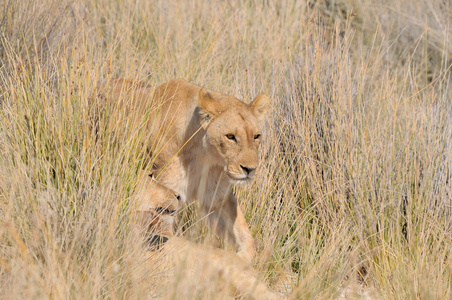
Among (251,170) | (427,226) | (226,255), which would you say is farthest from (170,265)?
(427,226)

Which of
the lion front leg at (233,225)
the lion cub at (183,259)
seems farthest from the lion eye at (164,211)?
the lion front leg at (233,225)

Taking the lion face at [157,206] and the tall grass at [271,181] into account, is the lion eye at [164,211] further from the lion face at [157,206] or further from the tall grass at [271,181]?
the tall grass at [271,181]

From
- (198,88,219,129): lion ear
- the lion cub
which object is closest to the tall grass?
the lion cub

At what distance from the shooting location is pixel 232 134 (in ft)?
12.3

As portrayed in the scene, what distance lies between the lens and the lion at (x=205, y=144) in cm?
374

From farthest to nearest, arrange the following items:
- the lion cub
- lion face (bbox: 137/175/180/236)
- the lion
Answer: the lion, lion face (bbox: 137/175/180/236), the lion cub

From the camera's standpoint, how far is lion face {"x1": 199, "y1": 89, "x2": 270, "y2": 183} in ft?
11.9

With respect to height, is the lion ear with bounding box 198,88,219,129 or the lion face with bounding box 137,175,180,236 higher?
the lion ear with bounding box 198,88,219,129

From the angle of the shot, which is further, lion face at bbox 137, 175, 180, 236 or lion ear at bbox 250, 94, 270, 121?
lion ear at bbox 250, 94, 270, 121

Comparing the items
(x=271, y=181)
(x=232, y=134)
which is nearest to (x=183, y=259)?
(x=232, y=134)

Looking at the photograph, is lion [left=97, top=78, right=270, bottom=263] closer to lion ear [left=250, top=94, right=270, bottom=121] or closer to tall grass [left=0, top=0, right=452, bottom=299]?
lion ear [left=250, top=94, right=270, bottom=121]

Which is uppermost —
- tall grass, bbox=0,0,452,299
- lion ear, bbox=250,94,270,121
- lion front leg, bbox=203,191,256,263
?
lion ear, bbox=250,94,270,121

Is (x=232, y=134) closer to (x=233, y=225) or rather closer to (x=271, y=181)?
(x=233, y=225)

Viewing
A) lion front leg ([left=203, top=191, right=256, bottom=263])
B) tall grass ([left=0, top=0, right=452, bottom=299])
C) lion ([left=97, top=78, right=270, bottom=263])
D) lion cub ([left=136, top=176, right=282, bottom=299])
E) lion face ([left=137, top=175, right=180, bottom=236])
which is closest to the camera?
lion cub ([left=136, top=176, right=282, bottom=299])
